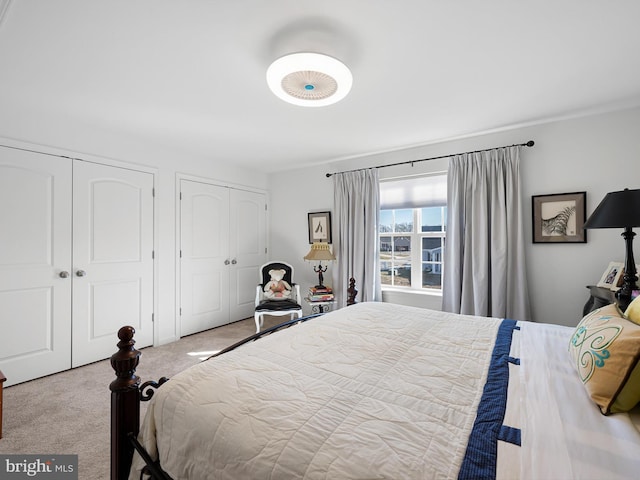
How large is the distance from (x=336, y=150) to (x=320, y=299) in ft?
6.45

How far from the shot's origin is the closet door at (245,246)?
446 centimetres

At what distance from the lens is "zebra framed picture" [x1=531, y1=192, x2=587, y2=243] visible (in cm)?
272

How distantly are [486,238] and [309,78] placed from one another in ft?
7.84

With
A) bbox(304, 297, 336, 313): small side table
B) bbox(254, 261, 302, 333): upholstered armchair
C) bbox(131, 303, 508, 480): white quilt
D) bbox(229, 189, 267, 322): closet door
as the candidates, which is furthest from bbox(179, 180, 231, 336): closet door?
bbox(131, 303, 508, 480): white quilt

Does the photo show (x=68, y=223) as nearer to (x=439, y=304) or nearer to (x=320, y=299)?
(x=320, y=299)

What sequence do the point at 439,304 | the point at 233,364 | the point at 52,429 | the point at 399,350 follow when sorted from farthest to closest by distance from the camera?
the point at 439,304, the point at 52,429, the point at 399,350, the point at 233,364

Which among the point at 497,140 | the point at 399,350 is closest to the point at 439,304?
the point at 497,140

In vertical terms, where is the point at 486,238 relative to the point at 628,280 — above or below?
above

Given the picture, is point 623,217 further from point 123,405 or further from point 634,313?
point 123,405

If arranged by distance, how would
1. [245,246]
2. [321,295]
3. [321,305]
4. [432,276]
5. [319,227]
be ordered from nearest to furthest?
[432,276], [321,295], [321,305], [319,227], [245,246]

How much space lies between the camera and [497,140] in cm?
312

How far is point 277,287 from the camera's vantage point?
4.14m

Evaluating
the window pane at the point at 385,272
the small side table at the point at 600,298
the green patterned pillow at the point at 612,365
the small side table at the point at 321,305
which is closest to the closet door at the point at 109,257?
the small side table at the point at 321,305

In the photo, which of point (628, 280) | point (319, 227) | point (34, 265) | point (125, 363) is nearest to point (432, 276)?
point (319, 227)
